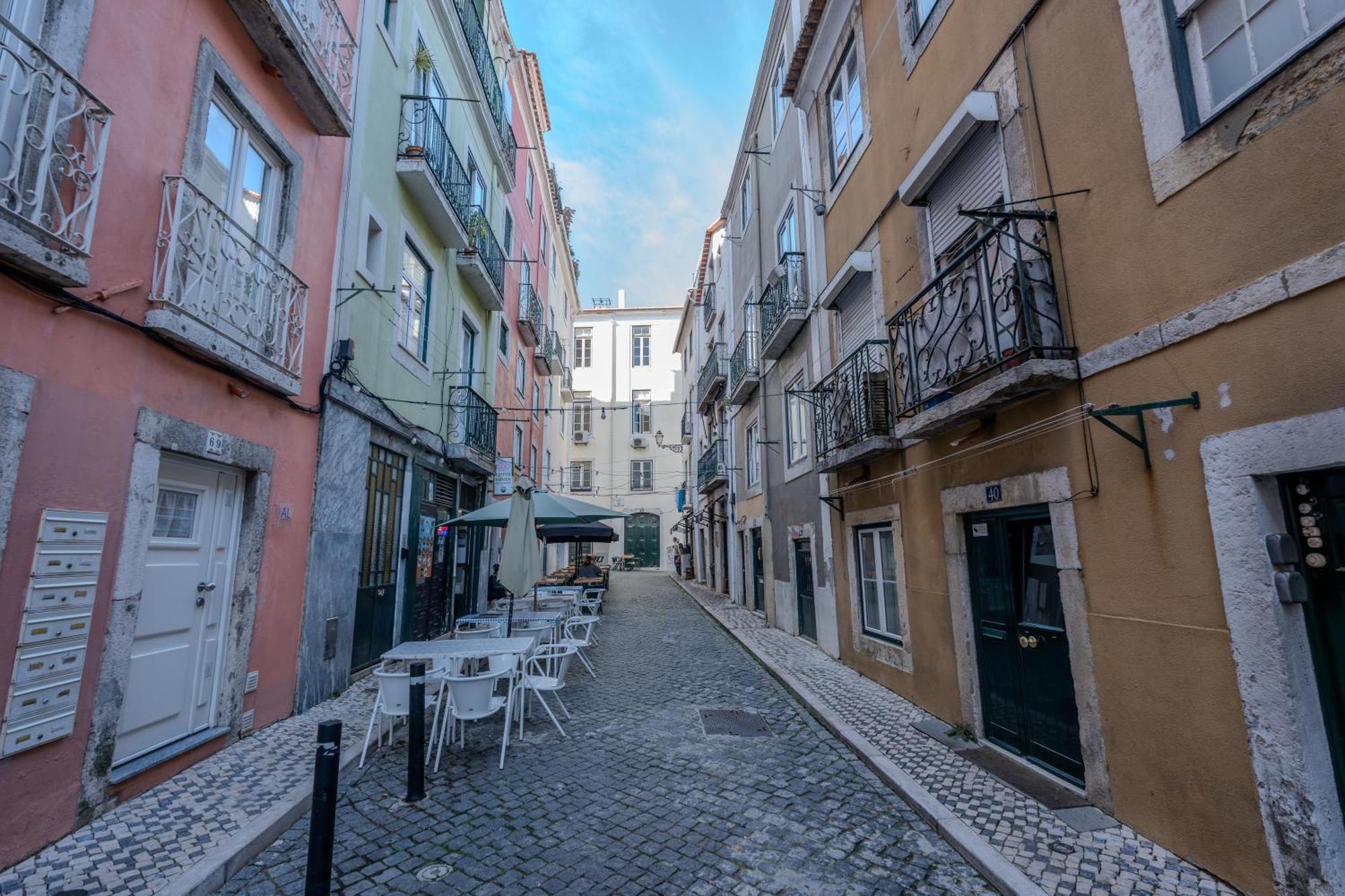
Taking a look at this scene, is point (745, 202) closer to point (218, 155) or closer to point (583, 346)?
point (218, 155)

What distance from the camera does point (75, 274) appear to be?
356 cm

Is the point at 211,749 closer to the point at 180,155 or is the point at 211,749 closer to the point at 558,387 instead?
the point at 180,155

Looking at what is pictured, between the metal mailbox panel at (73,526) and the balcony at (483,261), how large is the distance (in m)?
8.45

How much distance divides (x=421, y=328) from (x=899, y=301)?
24.5 feet

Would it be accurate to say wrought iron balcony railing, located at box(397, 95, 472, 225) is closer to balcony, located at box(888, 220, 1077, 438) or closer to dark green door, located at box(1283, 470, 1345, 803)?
balcony, located at box(888, 220, 1077, 438)

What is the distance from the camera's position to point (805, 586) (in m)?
11.3

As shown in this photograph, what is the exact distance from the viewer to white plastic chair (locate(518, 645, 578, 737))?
19.2 ft

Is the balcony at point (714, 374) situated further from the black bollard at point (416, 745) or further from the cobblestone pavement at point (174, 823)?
the cobblestone pavement at point (174, 823)

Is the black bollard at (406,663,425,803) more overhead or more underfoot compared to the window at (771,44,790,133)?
more underfoot

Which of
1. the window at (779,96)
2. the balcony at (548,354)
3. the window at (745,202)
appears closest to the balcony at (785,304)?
the window at (779,96)

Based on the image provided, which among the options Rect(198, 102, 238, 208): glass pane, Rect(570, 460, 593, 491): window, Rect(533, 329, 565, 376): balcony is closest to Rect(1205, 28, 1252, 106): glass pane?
Rect(198, 102, 238, 208): glass pane

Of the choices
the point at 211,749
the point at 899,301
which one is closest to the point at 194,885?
the point at 211,749

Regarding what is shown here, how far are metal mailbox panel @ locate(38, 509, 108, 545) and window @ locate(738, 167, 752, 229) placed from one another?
14.5 m

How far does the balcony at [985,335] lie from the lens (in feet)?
14.2
